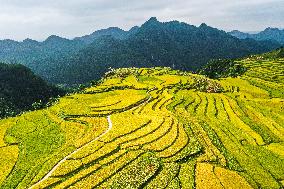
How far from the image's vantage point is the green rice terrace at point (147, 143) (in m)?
36.3

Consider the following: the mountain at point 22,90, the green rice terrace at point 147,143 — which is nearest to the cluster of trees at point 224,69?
the green rice terrace at point 147,143

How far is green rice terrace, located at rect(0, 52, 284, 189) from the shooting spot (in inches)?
1428

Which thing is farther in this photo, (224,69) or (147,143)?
(224,69)

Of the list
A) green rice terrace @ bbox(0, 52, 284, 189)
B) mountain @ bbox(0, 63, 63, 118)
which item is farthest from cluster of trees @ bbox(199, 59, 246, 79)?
mountain @ bbox(0, 63, 63, 118)

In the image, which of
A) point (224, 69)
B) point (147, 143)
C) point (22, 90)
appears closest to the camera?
point (147, 143)

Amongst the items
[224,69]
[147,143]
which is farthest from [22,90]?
[147,143]

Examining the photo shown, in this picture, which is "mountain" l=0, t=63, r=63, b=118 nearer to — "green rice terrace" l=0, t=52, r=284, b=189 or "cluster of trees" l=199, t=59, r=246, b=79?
"cluster of trees" l=199, t=59, r=246, b=79

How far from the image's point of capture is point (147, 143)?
44281 mm

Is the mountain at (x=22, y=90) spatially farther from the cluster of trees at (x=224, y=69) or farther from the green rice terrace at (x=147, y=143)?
the green rice terrace at (x=147, y=143)

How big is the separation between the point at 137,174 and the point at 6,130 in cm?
2647

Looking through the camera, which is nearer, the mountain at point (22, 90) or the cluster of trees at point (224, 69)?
the cluster of trees at point (224, 69)

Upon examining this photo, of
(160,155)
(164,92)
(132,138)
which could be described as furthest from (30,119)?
(164,92)

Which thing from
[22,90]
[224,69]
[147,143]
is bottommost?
[22,90]

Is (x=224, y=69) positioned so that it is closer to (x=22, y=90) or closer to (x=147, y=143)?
(x=22, y=90)
